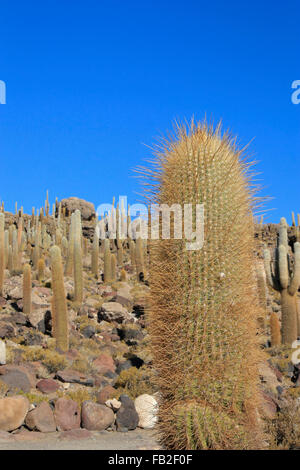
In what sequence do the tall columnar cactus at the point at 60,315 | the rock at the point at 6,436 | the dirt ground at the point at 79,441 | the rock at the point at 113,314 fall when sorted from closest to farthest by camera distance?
the dirt ground at the point at 79,441
the rock at the point at 6,436
the tall columnar cactus at the point at 60,315
the rock at the point at 113,314

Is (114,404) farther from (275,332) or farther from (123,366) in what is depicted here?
(275,332)

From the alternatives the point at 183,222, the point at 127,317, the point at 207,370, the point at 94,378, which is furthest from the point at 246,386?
the point at 127,317

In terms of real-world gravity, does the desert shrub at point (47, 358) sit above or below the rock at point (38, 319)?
below

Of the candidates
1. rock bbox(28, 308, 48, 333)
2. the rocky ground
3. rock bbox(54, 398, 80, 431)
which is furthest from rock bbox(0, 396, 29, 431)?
rock bbox(28, 308, 48, 333)

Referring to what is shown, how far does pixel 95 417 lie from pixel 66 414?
587mm

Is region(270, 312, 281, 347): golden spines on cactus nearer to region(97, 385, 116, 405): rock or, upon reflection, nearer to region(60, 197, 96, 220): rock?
region(97, 385, 116, 405): rock

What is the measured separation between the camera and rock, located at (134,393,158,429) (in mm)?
9469

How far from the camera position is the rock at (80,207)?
4640cm

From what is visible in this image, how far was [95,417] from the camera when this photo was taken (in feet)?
30.0

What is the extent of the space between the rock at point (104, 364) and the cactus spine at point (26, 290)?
4.51m

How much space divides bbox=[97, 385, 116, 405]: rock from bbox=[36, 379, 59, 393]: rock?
116cm

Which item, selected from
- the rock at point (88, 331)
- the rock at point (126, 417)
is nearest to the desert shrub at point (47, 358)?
the rock at point (88, 331)

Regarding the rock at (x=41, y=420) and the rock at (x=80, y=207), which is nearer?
the rock at (x=41, y=420)

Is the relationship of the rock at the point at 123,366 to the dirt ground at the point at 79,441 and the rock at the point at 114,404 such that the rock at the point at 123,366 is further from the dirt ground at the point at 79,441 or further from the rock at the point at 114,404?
the dirt ground at the point at 79,441
